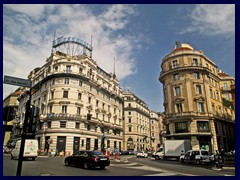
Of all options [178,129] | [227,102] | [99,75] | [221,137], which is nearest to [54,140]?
[99,75]

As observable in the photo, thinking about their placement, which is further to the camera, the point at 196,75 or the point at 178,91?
the point at 196,75

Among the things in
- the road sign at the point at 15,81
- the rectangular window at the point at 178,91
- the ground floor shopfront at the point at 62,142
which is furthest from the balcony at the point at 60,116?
the road sign at the point at 15,81

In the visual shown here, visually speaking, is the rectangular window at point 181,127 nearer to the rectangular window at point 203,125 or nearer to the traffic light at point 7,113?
the rectangular window at point 203,125

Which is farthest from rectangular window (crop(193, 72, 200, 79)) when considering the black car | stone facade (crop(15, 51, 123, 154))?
the black car

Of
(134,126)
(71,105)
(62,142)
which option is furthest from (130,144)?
(71,105)

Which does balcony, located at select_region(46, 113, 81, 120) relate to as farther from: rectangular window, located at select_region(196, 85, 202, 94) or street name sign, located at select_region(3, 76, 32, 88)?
street name sign, located at select_region(3, 76, 32, 88)

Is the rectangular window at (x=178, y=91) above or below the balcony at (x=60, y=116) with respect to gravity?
above

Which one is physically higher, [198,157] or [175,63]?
[175,63]

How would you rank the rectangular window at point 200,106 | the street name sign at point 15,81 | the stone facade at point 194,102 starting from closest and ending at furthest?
1. the street name sign at point 15,81
2. the stone facade at point 194,102
3. the rectangular window at point 200,106

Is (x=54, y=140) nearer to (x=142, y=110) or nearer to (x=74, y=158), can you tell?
(x=74, y=158)

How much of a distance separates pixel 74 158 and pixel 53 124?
2348 cm

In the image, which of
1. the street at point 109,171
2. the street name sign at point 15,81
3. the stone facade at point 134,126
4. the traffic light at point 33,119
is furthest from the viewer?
the stone facade at point 134,126

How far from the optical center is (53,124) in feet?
123

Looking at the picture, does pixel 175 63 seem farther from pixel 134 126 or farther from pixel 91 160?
pixel 134 126
